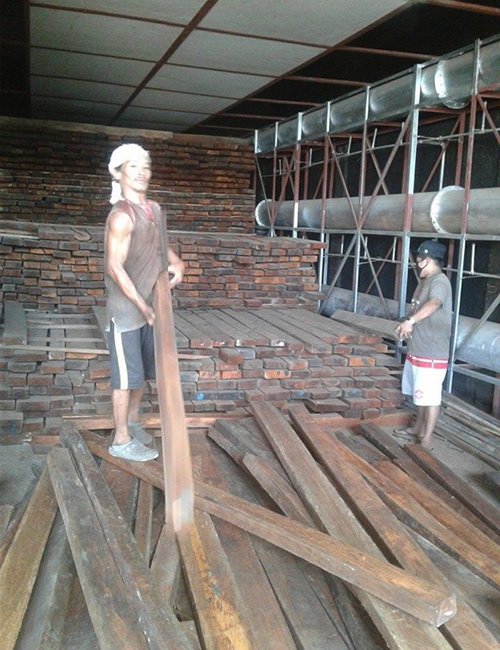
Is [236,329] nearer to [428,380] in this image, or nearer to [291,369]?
[291,369]

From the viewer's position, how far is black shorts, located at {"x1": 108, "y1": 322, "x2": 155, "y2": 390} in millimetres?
3680

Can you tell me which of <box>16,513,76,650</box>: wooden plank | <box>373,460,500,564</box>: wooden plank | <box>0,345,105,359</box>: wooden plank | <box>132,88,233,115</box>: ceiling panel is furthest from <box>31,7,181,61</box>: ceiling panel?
<box>16,513,76,650</box>: wooden plank

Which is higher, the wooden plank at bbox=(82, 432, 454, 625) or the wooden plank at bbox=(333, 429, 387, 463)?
the wooden plank at bbox=(82, 432, 454, 625)

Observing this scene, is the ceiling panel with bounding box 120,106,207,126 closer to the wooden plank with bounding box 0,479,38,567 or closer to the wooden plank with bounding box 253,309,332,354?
the wooden plank with bounding box 253,309,332,354

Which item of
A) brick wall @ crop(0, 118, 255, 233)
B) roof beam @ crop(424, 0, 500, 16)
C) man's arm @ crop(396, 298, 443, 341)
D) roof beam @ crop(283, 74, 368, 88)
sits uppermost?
roof beam @ crop(283, 74, 368, 88)

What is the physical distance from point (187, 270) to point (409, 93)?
3060 millimetres

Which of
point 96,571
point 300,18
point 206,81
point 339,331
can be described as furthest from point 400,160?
point 96,571

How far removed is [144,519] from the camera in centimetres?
311

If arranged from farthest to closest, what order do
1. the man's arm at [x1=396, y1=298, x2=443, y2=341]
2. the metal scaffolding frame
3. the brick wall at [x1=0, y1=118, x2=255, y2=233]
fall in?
the brick wall at [x1=0, y1=118, x2=255, y2=233] → the metal scaffolding frame → the man's arm at [x1=396, y1=298, x2=443, y2=341]

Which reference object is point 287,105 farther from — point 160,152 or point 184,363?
point 184,363

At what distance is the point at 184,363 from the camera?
17.0 ft

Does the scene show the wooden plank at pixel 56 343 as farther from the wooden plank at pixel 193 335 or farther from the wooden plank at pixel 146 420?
the wooden plank at pixel 193 335

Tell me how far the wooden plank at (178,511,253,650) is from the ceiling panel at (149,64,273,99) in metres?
5.79

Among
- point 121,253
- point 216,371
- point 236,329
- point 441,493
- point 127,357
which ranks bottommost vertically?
point 441,493
